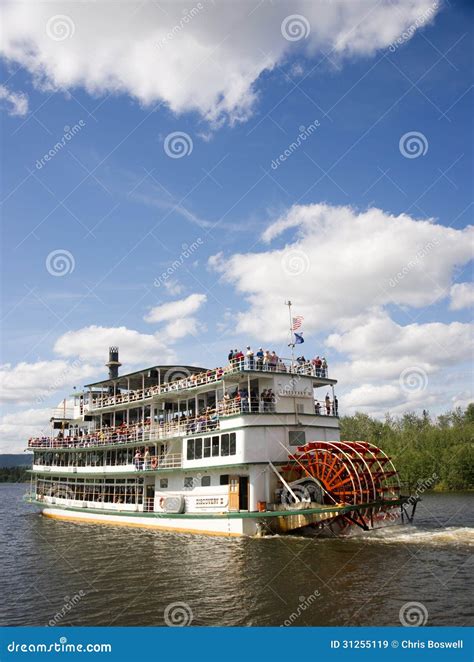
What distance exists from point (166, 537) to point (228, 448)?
493cm

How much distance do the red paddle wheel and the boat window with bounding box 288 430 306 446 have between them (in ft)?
1.62

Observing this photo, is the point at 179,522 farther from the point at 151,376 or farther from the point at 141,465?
the point at 151,376

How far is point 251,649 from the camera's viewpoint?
37.8ft

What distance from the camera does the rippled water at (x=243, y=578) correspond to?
13781mm

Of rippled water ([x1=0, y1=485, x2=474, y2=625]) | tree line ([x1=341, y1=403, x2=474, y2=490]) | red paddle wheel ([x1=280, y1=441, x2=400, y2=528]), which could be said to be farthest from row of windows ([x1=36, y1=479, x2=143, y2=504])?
tree line ([x1=341, y1=403, x2=474, y2=490])

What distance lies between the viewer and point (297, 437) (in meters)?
25.6

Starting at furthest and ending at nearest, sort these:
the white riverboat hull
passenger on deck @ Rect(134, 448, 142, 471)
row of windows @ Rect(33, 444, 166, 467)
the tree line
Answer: the tree line
row of windows @ Rect(33, 444, 166, 467)
passenger on deck @ Rect(134, 448, 142, 471)
the white riverboat hull

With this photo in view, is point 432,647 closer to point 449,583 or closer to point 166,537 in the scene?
point 449,583

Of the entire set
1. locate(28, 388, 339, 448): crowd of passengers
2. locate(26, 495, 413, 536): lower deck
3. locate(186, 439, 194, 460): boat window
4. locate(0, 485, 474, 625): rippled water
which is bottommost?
locate(0, 485, 474, 625): rippled water

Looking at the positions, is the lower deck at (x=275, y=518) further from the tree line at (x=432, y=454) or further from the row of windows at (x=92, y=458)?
the tree line at (x=432, y=454)

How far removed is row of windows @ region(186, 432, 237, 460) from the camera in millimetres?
24459

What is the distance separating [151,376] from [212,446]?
8.82 metres

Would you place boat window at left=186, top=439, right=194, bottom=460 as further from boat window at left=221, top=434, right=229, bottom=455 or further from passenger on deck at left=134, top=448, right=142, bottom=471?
passenger on deck at left=134, top=448, right=142, bottom=471

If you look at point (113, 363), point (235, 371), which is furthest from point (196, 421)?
point (113, 363)
